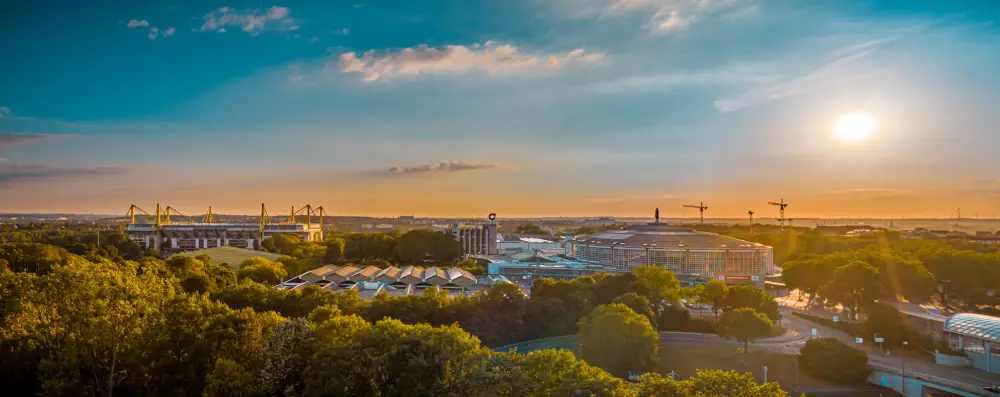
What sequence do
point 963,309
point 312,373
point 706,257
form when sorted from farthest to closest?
1. point 706,257
2. point 963,309
3. point 312,373

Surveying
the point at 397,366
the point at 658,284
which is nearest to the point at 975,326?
the point at 658,284

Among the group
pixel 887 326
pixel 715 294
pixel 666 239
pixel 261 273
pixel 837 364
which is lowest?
pixel 837 364

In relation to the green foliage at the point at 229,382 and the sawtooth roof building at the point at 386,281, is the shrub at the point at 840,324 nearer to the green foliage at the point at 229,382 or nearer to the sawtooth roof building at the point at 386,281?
the sawtooth roof building at the point at 386,281

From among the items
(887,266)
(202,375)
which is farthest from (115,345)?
(887,266)

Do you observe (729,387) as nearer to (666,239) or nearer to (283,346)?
(283,346)

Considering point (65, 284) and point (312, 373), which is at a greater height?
point (65, 284)

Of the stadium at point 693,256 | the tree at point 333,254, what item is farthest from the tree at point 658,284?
the tree at point 333,254

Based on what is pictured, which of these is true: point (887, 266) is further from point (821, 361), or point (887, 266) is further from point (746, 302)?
point (821, 361)
